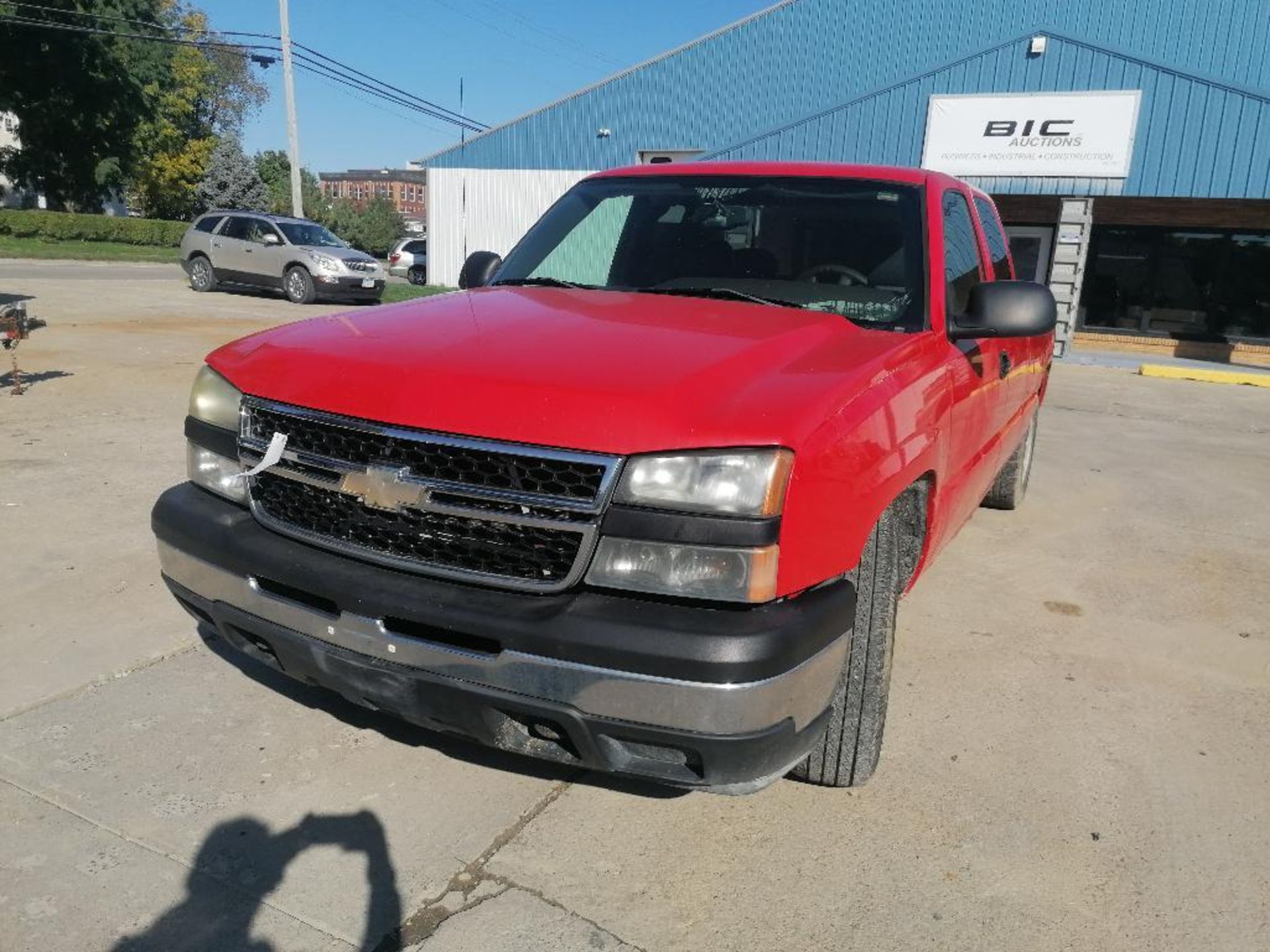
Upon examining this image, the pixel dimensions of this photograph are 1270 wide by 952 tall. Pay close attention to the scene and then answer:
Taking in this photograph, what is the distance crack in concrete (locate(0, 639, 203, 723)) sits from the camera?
116 inches

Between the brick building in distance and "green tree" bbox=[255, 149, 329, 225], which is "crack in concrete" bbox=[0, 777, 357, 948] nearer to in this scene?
"green tree" bbox=[255, 149, 329, 225]

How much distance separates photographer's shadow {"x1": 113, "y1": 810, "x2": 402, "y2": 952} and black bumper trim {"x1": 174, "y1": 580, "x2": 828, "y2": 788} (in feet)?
1.29

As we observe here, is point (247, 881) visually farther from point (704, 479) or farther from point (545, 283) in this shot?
A: point (545, 283)

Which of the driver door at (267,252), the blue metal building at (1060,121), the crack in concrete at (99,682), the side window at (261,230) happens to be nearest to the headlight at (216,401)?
the crack in concrete at (99,682)

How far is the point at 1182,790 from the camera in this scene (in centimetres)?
280

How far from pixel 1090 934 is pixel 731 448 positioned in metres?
1.43

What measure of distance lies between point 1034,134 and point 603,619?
52.2ft

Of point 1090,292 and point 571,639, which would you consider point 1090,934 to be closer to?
point 571,639

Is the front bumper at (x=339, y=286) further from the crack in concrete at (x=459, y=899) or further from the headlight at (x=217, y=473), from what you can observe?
the crack in concrete at (x=459, y=899)

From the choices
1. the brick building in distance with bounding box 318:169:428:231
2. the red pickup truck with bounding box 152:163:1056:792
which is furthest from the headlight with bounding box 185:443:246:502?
the brick building in distance with bounding box 318:169:428:231

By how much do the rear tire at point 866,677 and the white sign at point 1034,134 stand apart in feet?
47.8

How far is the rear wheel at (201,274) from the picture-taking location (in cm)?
1873

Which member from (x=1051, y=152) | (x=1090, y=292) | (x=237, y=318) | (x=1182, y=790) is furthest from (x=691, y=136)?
(x=1182, y=790)

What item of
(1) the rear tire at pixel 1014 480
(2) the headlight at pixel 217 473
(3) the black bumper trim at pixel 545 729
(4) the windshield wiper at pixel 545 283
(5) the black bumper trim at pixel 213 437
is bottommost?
(1) the rear tire at pixel 1014 480
